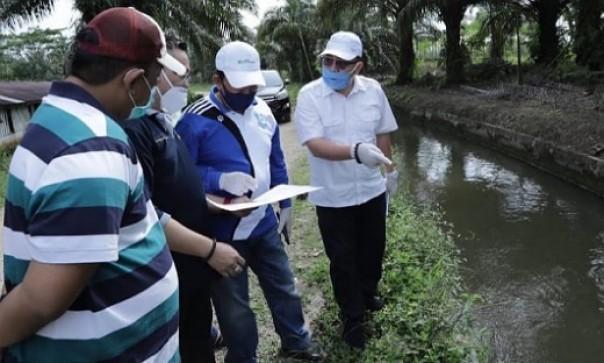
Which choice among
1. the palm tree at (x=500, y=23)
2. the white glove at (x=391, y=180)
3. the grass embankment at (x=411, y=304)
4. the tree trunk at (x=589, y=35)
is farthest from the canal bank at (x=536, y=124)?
the white glove at (x=391, y=180)

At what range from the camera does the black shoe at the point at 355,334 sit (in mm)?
3004

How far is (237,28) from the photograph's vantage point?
15320mm

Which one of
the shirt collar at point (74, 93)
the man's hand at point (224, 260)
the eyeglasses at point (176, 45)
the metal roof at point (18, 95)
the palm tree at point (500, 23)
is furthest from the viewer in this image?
the palm tree at point (500, 23)

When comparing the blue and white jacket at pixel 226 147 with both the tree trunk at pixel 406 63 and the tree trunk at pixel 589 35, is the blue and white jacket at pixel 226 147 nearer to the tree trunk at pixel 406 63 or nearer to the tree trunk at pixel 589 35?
the tree trunk at pixel 589 35

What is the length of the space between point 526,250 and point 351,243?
117 inches

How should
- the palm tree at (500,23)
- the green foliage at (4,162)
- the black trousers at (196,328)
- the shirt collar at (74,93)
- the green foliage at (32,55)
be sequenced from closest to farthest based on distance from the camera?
the shirt collar at (74,93)
the black trousers at (196,328)
the green foliage at (4,162)
the palm tree at (500,23)
the green foliage at (32,55)

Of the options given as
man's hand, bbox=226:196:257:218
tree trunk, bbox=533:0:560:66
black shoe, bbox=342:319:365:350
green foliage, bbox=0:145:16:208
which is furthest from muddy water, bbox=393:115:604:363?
tree trunk, bbox=533:0:560:66

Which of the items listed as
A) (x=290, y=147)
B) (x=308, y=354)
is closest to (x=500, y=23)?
(x=290, y=147)

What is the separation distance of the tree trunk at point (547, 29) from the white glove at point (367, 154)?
1529cm

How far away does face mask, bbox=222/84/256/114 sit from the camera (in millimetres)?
2447

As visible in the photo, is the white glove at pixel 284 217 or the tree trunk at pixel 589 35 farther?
the tree trunk at pixel 589 35

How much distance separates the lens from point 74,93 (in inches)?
48.5

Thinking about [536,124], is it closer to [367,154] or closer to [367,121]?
[367,121]

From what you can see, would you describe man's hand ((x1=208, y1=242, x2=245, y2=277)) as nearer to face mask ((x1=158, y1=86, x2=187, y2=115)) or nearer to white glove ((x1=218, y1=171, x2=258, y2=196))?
white glove ((x1=218, y1=171, x2=258, y2=196))
